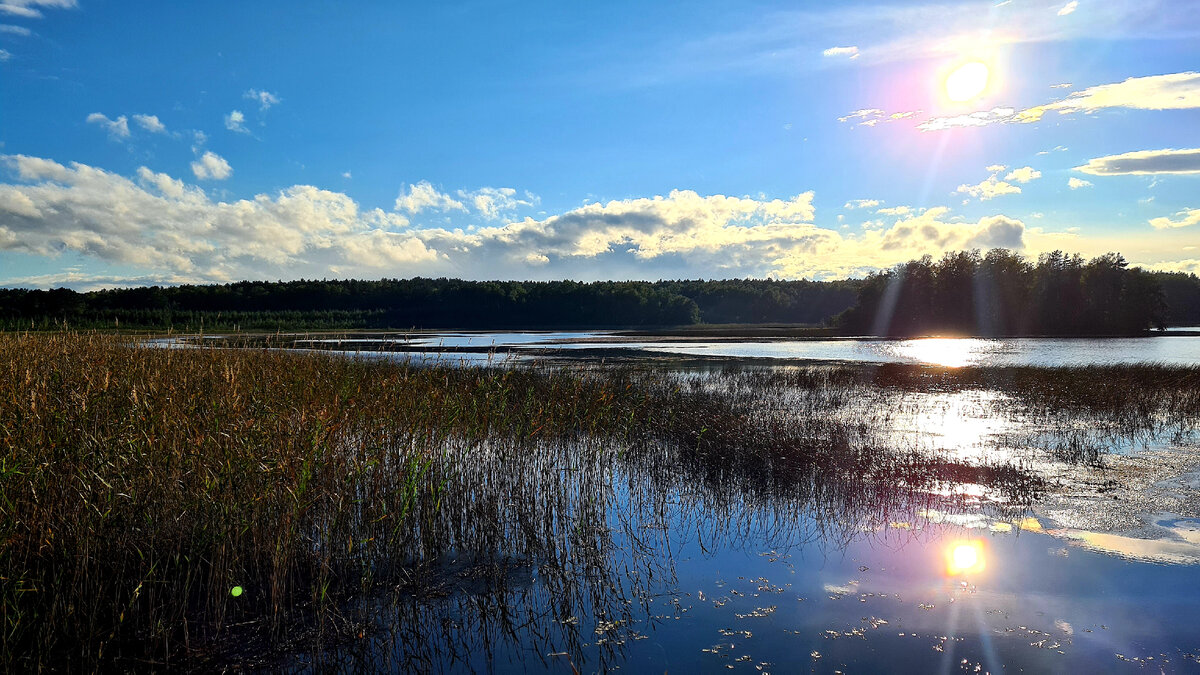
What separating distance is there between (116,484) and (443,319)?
11913 centimetres

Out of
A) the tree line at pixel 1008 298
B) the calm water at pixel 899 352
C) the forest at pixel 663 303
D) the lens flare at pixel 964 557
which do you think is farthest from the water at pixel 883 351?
the tree line at pixel 1008 298

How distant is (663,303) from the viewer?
139 metres

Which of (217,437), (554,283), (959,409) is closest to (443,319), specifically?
(554,283)

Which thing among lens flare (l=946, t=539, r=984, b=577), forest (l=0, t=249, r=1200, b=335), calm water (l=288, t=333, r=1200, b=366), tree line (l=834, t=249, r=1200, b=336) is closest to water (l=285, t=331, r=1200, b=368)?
calm water (l=288, t=333, r=1200, b=366)

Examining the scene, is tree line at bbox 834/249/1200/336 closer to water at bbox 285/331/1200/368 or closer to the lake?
water at bbox 285/331/1200/368

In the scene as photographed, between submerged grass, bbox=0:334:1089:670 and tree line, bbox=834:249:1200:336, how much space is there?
279 ft

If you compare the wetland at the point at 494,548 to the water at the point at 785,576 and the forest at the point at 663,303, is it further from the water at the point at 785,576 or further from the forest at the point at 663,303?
the forest at the point at 663,303

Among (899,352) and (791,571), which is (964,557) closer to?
(791,571)

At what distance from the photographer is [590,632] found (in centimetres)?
600

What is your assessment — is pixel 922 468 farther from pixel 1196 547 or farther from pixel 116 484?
pixel 116 484

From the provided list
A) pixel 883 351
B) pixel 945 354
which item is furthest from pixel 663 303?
pixel 945 354

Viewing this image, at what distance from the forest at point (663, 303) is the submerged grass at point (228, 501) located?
3736 centimetres

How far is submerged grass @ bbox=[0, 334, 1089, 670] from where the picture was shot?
5.42m

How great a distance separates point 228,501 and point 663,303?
134m
